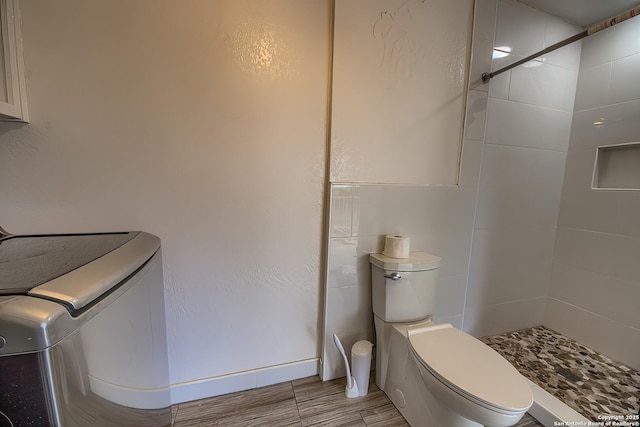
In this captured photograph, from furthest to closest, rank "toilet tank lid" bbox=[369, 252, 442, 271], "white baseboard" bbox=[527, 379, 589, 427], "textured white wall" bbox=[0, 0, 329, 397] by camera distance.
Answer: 1. "toilet tank lid" bbox=[369, 252, 442, 271]
2. "white baseboard" bbox=[527, 379, 589, 427]
3. "textured white wall" bbox=[0, 0, 329, 397]

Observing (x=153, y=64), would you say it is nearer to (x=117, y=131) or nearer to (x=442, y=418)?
(x=117, y=131)

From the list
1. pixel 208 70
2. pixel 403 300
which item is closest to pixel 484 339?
pixel 403 300

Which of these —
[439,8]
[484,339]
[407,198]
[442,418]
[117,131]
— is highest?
[439,8]

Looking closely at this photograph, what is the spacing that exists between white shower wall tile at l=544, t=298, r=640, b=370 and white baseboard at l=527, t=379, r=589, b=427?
Answer: 0.75 m

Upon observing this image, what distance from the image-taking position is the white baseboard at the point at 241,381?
4.16 feet

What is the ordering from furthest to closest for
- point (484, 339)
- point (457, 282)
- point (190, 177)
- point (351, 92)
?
point (484, 339), point (457, 282), point (351, 92), point (190, 177)

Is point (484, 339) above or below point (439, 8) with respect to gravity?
below

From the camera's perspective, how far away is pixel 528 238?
1.86 metres

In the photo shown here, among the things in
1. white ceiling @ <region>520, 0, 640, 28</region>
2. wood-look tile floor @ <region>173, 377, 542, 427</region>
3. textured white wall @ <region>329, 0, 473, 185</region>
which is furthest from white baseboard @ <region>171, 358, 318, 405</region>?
white ceiling @ <region>520, 0, 640, 28</region>

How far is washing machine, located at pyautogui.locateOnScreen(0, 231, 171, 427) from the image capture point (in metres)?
0.44

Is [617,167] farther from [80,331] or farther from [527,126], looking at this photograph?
[80,331]

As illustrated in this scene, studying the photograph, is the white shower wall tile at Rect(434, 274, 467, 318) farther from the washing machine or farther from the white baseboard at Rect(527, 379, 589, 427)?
the washing machine

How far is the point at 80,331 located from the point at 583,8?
285cm

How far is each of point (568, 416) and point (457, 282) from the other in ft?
2.41
